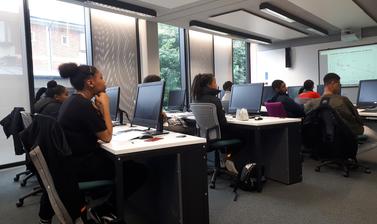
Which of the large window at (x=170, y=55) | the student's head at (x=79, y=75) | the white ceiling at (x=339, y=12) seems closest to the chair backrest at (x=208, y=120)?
the student's head at (x=79, y=75)

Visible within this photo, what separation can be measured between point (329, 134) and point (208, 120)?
149 cm

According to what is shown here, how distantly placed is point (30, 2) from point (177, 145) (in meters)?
4.15

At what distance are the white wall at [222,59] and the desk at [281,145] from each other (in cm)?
486

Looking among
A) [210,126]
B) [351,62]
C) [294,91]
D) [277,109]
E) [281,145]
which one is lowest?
[281,145]

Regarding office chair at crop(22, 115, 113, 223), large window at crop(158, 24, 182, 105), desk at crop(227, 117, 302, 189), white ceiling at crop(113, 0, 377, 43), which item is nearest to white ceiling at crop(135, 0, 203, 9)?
white ceiling at crop(113, 0, 377, 43)

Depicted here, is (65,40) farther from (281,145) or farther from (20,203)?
(281,145)

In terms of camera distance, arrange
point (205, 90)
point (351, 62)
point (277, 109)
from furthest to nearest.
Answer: point (351, 62) → point (277, 109) → point (205, 90)

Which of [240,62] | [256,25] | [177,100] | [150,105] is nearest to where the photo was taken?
[150,105]

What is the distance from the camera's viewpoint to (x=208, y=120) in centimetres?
298

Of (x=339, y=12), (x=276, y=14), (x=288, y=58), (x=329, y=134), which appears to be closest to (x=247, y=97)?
(x=329, y=134)

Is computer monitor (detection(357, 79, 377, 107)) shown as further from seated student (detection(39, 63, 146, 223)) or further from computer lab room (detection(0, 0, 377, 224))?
seated student (detection(39, 63, 146, 223))

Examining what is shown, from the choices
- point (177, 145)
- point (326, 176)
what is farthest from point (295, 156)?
point (177, 145)

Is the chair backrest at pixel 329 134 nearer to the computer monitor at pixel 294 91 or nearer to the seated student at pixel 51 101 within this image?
the computer monitor at pixel 294 91

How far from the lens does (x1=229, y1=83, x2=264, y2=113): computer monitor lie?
3396mm
